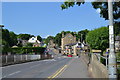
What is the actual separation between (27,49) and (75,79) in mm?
87531

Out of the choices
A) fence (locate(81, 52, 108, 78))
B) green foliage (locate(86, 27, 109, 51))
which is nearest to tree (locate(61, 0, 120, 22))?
fence (locate(81, 52, 108, 78))

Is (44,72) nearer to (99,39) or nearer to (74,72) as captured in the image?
(74,72)

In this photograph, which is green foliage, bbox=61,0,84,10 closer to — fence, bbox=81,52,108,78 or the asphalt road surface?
fence, bbox=81,52,108,78

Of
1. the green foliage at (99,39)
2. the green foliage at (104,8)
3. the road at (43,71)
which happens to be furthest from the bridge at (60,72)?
the green foliage at (99,39)

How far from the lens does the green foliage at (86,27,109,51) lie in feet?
221

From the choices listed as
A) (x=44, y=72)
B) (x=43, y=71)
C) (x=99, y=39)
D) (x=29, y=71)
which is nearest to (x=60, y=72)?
(x=44, y=72)

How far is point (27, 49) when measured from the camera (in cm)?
10200

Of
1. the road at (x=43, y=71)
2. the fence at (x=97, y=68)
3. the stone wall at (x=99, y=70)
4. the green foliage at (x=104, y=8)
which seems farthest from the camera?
the road at (x=43, y=71)

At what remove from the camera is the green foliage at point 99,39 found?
6725cm

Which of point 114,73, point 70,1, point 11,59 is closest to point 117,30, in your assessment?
point 70,1

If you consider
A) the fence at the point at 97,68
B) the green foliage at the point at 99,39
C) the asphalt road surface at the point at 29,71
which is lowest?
the asphalt road surface at the point at 29,71

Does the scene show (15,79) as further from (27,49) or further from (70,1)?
(27,49)

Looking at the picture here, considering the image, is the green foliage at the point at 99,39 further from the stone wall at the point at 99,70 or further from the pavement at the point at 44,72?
the stone wall at the point at 99,70

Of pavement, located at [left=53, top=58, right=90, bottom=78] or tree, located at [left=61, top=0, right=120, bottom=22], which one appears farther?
pavement, located at [left=53, top=58, right=90, bottom=78]
